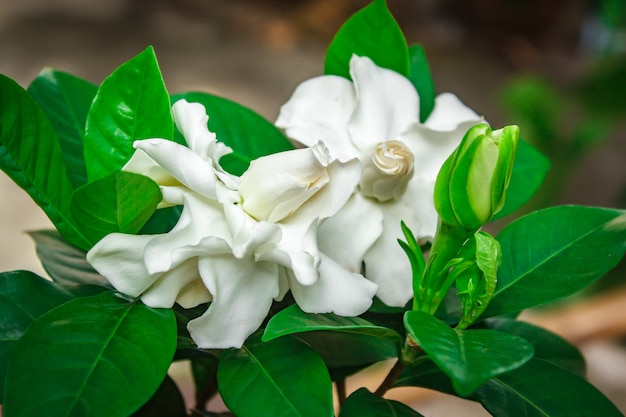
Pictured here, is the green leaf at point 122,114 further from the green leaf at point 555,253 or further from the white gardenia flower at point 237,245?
the green leaf at point 555,253

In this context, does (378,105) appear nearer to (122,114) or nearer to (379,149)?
(379,149)

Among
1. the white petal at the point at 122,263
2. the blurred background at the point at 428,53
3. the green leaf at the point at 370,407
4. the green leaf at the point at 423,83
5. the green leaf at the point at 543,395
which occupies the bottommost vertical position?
the green leaf at the point at 370,407

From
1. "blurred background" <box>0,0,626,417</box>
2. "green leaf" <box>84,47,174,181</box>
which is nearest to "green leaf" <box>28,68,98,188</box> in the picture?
"green leaf" <box>84,47,174,181</box>

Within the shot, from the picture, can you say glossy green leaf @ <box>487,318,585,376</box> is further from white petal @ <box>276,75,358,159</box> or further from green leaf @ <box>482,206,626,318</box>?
white petal @ <box>276,75,358,159</box>

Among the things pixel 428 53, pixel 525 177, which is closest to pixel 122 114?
pixel 525 177

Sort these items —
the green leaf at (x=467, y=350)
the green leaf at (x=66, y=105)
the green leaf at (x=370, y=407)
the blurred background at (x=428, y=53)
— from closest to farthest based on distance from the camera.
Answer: the green leaf at (x=467, y=350) → the green leaf at (x=370, y=407) → the green leaf at (x=66, y=105) → the blurred background at (x=428, y=53)

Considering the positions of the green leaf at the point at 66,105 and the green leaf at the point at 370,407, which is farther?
the green leaf at the point at 66,105

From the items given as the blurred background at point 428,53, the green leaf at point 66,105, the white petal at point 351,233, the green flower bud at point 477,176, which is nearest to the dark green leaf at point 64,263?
the green leaf at point 66,105
